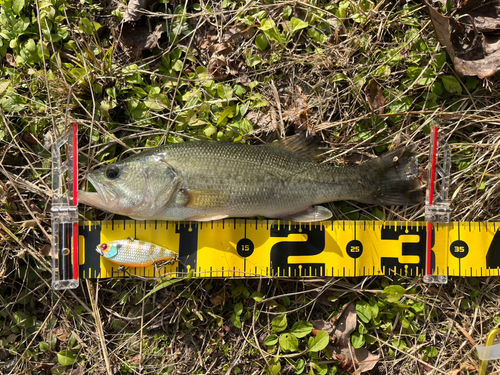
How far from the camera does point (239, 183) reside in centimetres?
331

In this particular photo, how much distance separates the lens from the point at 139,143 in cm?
375

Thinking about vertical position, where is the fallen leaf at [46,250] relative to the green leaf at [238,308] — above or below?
above

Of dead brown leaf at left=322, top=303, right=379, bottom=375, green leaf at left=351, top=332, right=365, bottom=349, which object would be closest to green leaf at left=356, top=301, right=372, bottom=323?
dead brown leaf at left=322, top=303, right=379, bottom=375

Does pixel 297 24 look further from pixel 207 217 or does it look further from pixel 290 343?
pixel 290 343

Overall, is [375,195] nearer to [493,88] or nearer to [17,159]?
[493,88]

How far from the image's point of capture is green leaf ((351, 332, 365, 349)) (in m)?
3.57

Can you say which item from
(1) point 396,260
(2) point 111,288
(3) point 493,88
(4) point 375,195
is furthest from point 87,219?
(3) point 493,88

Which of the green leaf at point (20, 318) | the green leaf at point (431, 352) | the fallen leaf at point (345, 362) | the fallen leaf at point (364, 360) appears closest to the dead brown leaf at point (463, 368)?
the green leaf at point (431, 352)

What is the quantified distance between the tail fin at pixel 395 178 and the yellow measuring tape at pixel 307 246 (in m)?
0.28

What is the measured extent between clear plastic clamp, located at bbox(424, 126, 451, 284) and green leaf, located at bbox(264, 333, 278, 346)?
5.53ft

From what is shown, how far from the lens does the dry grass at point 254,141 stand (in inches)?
142

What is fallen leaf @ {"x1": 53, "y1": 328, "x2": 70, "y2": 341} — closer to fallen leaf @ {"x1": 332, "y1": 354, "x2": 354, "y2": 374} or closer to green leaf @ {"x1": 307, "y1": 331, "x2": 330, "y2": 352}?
green leaf @ {"x1": 307, "y1": 331, "x2": 330, "y2": 352}

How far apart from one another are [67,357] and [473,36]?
542 centimetres

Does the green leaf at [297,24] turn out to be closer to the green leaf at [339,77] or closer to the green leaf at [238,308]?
the green leaf at [339,77]
